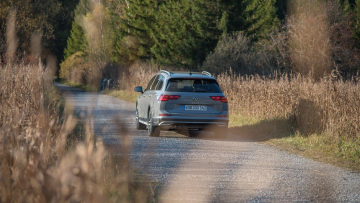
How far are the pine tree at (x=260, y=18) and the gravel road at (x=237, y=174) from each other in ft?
104

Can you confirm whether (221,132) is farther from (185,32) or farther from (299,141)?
(185,32)

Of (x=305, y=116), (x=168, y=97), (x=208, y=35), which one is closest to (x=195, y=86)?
(x=168, y=97)

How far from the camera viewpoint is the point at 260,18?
161ft

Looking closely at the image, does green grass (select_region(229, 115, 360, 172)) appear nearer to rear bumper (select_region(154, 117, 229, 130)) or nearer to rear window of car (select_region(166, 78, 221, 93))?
rear bumper (select_region(154, 117, 229, 130))

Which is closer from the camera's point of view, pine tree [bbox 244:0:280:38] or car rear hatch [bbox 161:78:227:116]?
car rear hatch [bbox 161:78:227:116]

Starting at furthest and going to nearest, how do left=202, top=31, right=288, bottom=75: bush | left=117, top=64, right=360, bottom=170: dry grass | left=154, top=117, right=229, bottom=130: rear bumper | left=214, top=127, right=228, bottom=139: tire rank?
left=202, top=31, right=288, bottom=75: bush
left=214, top=127, right=228, bottom=139: tire
left=154, top=117, right=229, bottom=130: rear bumper
left=117, top=64, right=360, bottom=170: dry grass

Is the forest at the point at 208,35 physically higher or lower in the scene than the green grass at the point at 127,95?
higher

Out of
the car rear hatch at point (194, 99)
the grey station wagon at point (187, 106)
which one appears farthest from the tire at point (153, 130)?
the car rear hatch at point (194, 99)

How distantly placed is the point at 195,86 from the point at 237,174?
546cm

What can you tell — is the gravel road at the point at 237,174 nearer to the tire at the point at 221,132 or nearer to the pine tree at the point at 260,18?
the tire at the point at 221,132

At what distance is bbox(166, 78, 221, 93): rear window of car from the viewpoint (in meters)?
13.3

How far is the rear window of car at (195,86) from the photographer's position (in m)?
13.3

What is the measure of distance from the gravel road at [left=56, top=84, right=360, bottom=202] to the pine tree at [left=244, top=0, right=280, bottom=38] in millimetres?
31581

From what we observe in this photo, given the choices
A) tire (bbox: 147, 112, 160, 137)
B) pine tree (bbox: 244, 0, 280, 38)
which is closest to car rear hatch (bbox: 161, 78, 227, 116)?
tire (bbox: 147, 112, 160, 137)
